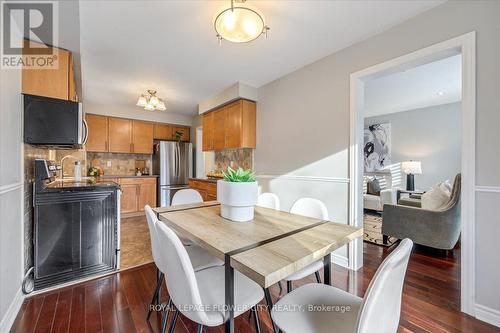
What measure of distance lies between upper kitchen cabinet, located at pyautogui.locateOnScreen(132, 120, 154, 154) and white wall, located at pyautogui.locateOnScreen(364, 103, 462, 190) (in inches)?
230

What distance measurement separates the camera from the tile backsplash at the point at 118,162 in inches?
188

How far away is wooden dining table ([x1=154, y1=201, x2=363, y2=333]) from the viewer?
0.84m

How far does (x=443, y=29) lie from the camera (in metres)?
1.71

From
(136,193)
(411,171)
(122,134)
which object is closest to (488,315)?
(411,171)

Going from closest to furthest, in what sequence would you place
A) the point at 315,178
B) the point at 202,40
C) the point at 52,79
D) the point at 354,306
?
the point at 354,306, the point at 52,79, the point at 202,40, the point at 315,178

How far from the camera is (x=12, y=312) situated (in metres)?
1.52

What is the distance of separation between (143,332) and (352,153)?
2348 mm

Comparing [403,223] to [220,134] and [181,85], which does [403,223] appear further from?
[181,85]

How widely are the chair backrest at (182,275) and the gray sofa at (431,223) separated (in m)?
2.76

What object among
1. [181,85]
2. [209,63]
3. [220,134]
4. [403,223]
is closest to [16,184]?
[209,63]

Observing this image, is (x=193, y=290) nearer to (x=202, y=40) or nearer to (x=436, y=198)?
(x=202, y=40)

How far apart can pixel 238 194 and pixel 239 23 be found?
122cm

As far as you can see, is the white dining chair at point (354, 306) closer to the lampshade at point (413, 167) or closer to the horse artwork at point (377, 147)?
the lampshade at point (413, 167)

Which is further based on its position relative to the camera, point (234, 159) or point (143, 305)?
point (234, 159)
